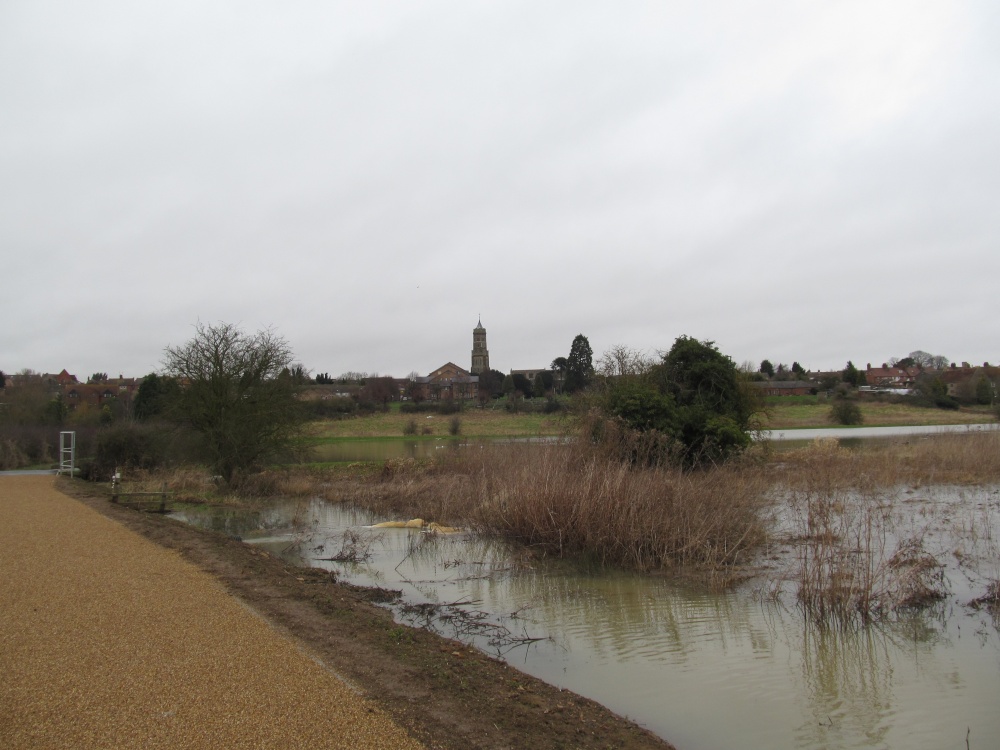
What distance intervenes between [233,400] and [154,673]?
19.0m

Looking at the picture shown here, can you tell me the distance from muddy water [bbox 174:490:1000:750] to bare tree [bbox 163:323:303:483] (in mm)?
12307

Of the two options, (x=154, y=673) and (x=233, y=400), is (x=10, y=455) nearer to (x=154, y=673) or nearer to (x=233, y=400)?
(x=233, y=400)

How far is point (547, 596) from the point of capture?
32.7 feet

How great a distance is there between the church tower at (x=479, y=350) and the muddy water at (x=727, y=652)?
494 ft

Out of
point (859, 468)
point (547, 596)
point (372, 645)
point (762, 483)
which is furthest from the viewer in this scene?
point (859, 468)

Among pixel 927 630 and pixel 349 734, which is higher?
pixel 349 734

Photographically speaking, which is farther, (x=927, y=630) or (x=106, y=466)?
(x=106, y=466)

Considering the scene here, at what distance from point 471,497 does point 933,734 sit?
1233 cm

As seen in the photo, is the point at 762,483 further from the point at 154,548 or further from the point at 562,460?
the point at 154,548

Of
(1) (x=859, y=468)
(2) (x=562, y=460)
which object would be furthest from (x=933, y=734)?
(1) (x=859, y=468)

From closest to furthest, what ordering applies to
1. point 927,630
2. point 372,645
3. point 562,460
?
point 372,645 → point 927,630 → point 562,460

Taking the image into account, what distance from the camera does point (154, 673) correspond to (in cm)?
569

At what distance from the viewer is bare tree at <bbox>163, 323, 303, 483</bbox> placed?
23.3 metres

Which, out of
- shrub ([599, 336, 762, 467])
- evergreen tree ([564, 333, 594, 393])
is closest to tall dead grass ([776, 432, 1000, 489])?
shrub ([599, 336, 762, 467])
